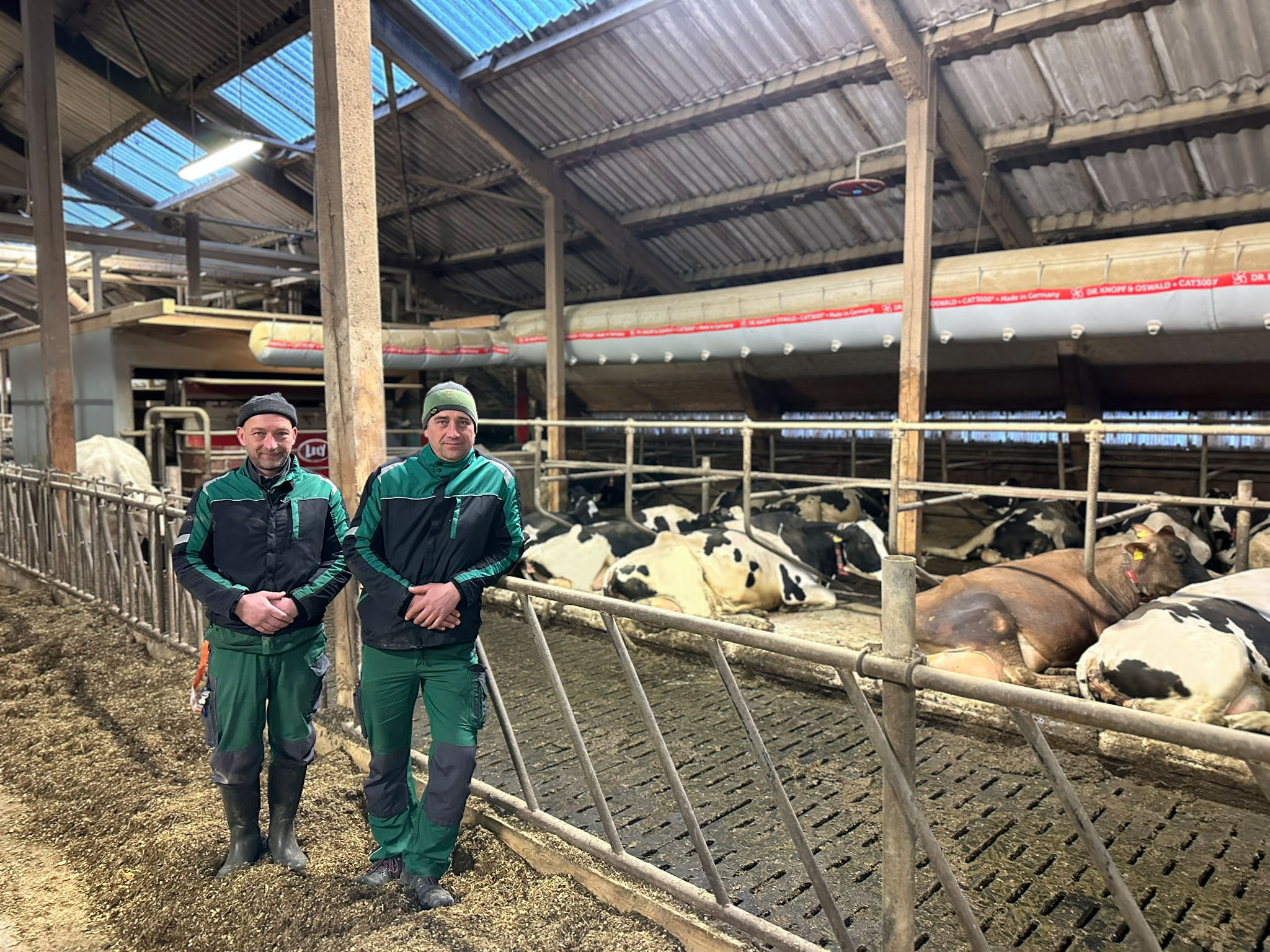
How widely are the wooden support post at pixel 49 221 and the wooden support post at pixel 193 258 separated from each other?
403 cm

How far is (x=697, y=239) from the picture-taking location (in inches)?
453

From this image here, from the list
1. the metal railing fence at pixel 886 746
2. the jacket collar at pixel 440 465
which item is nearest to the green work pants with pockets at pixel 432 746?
the metal railing fence at pixel 886 746

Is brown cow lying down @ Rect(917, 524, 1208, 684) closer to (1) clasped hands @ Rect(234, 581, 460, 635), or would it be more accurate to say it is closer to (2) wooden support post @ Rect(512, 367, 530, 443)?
(1) clasped hands @ Rect(234, 581, 460, 635)

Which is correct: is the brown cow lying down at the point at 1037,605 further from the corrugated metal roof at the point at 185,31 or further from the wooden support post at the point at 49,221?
the corrugated metal roof at the point at 185,31

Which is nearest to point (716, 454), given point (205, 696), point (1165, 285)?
point (1165, 285)

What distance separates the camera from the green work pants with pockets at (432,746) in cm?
275

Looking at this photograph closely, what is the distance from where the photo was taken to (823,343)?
890cm

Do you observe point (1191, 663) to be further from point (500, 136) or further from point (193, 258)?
point (193, 258)

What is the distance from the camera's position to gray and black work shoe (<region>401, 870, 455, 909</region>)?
266 cm

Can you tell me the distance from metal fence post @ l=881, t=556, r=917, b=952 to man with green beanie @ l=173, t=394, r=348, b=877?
2.00 meters

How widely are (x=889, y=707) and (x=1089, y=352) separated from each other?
8.43m

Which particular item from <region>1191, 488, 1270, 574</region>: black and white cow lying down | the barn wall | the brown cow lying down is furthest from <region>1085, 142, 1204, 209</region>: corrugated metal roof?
the barn wall

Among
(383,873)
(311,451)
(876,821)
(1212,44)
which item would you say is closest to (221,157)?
(311,451)

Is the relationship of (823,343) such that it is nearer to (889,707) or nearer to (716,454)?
(716,454)
